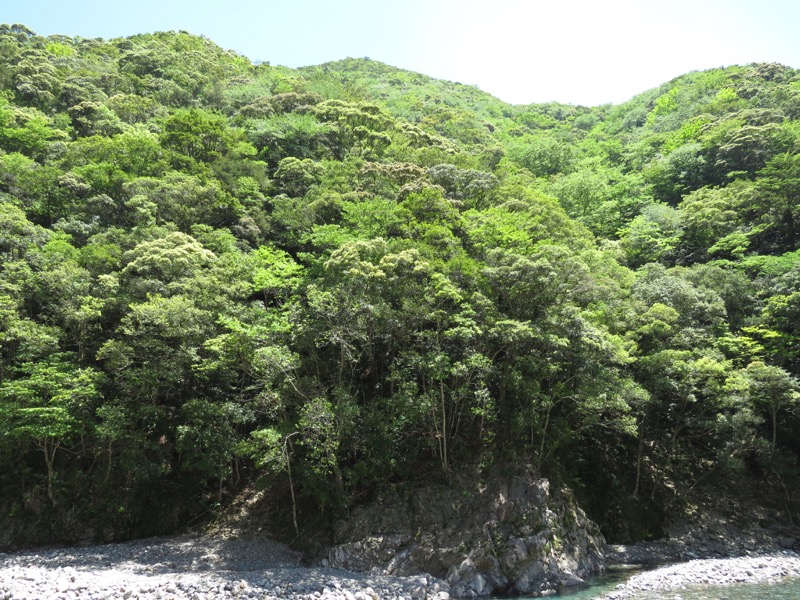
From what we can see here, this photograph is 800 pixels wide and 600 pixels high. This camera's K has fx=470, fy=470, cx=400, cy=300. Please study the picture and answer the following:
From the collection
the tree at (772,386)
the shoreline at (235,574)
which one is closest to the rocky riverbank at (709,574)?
the shoreline at (235,574)

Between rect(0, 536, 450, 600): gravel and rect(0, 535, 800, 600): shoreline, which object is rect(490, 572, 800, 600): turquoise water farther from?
rect(0, 536, 450, 600): gravel

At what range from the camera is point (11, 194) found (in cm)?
2978

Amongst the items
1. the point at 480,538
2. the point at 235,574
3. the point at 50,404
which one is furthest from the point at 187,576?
the point at 480,538

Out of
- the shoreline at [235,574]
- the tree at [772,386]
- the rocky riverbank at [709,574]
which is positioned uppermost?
the tree at [772,386]

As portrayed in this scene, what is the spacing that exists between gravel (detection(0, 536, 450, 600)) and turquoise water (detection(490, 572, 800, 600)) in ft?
16.1

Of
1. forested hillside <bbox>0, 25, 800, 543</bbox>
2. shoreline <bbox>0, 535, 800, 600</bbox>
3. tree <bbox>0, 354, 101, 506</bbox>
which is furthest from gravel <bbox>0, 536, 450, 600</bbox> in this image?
tree <bbox>0, 354, 101, 506</bbox>

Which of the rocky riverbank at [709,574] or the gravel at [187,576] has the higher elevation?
the gravel at [187,576]

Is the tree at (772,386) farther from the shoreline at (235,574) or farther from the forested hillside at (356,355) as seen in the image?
the shoreline at (235,574)

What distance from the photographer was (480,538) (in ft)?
53.9

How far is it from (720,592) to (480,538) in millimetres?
7581

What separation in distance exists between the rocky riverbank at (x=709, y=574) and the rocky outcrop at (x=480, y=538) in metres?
1.62

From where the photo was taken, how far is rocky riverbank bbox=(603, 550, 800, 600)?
50.2 ft

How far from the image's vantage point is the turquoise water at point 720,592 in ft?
47.4

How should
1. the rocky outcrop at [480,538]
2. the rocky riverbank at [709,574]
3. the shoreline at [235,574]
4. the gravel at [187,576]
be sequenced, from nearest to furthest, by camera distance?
the gravel at [187,576] → the shoreline at [235,574] → the rocky riverbank at [709,574] → the rocky outcrop at [480,538]
